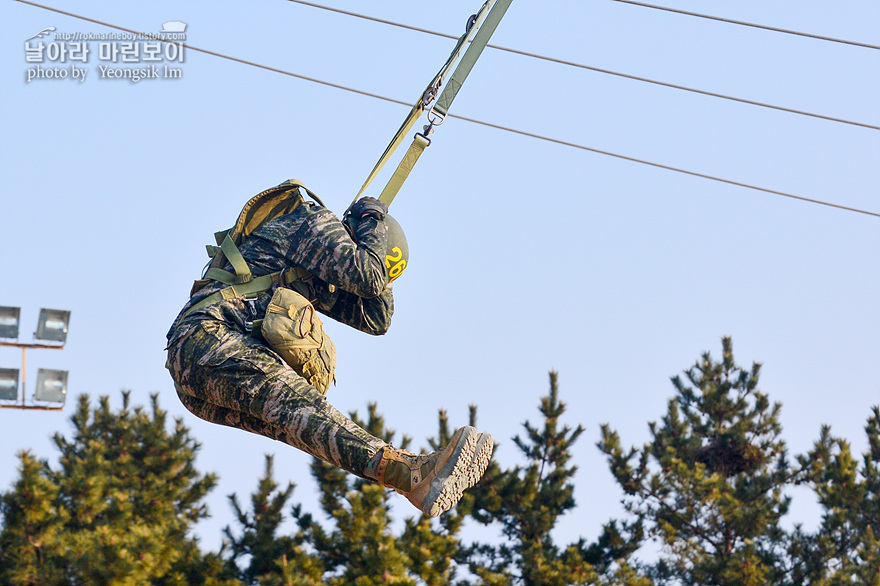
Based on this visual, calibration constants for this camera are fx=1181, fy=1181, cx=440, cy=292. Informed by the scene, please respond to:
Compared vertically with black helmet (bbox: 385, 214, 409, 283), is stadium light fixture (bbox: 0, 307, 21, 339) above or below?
above

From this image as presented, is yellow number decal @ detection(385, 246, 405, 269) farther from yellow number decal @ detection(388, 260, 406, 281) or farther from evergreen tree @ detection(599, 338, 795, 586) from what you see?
evergreen tree @ detection(599, 338, 795, 586)

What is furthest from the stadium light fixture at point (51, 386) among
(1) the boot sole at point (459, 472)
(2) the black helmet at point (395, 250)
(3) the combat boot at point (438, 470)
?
(1) the boot sole at point (459, 472)

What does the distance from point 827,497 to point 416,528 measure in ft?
26.7

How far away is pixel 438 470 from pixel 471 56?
2.37 meters

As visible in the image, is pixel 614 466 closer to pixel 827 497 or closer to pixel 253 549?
pixel 827 497

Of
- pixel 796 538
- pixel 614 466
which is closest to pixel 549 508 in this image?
pixel 614 466

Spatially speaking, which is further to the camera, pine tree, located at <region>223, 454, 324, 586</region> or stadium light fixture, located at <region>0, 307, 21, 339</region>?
pine tree, located at <region>223, 454, 324, 586</region>

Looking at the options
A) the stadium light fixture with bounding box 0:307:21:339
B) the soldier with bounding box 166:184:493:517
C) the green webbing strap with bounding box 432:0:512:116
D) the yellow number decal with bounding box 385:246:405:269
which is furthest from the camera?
the stadium light fixture with bounding box 0:307:21:339

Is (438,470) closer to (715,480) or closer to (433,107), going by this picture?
(433,107)

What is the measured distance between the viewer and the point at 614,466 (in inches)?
904

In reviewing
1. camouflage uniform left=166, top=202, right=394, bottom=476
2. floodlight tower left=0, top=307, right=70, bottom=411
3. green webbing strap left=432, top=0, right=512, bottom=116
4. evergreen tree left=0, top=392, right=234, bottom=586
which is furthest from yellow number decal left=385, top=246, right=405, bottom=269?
evergreen tree left=0, top=392, right=234, bottom=586

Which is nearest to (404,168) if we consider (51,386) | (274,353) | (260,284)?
(260,284)

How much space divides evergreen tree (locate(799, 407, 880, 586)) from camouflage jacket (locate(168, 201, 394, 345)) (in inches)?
670

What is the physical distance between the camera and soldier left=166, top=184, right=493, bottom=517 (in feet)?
17.0
